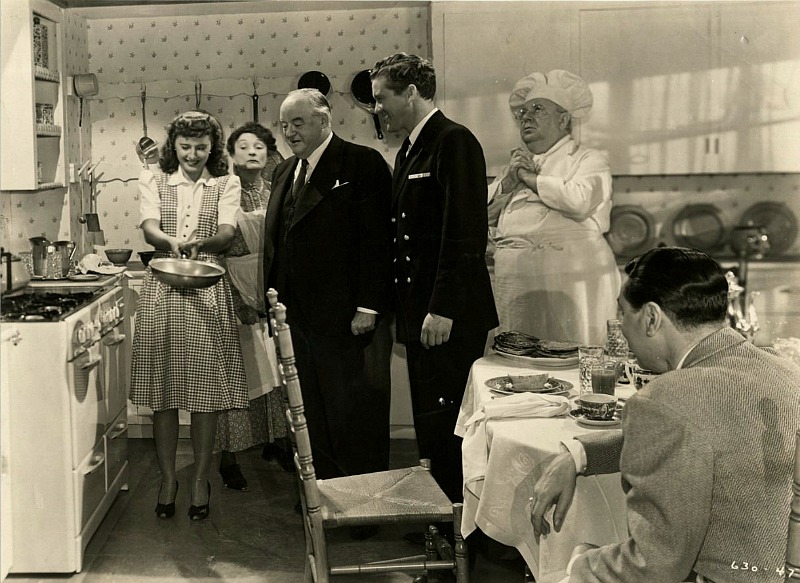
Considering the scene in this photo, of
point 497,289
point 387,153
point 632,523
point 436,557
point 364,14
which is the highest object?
point 364,14

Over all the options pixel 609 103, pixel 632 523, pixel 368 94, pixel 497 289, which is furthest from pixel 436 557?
pixel 609 103

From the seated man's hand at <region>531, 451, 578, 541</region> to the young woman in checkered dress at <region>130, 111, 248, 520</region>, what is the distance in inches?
53.9

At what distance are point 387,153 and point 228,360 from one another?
815 millimetres

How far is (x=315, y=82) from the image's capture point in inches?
98.9

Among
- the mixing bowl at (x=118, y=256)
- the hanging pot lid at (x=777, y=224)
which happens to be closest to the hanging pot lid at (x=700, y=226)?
the hanging pot lid at (x=777, y=224)

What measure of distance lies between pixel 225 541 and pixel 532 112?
5.36 ft

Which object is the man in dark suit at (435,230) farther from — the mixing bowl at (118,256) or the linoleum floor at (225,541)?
the mixing bowl at (118,256)

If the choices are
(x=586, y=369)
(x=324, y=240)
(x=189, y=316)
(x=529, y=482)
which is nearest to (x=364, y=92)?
(x=324, y=240)

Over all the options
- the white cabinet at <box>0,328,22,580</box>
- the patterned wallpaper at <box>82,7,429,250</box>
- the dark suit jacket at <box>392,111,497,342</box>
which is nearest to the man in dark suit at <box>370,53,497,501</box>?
the dark suit jacket at <box>392,111,497,342</box>

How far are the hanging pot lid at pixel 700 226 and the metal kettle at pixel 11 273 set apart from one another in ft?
6.45

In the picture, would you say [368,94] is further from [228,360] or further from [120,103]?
[228,360]

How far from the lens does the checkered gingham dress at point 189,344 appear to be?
2576 mm

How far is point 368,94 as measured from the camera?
254 cm

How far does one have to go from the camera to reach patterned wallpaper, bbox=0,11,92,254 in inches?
89.7
